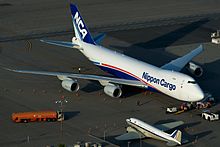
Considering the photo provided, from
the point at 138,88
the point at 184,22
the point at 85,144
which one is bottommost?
the point at 85,144

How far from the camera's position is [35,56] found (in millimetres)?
99875

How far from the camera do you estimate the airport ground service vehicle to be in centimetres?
7562

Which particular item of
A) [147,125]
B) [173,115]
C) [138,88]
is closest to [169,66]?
[138,88]

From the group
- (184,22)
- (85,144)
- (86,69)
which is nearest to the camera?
(85,144)

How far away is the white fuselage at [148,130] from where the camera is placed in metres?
70.2

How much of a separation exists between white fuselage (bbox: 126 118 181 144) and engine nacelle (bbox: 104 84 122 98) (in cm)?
913

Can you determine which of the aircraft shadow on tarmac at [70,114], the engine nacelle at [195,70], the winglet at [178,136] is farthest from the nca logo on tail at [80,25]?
the winglet at [178,136]

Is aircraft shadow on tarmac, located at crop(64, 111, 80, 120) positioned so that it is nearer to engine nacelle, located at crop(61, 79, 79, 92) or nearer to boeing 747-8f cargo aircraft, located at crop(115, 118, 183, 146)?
engine nacelle, located at crop(61, 79, 79, 92)

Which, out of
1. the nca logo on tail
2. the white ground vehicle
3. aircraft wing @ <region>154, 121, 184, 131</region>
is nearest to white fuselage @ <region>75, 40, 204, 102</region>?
the nca logo on tail

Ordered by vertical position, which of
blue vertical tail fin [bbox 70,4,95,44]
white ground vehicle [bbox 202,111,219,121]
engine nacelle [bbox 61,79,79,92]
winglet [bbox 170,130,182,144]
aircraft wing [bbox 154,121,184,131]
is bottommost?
winglet [bbox 170,130,182,144]

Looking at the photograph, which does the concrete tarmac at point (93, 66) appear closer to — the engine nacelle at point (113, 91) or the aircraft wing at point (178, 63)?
the engine nacelle at point (113, 91)

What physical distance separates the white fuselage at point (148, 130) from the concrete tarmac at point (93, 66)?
2.78 ft

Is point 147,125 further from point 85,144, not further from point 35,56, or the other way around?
point 35,56

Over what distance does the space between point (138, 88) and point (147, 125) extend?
48.3ft
